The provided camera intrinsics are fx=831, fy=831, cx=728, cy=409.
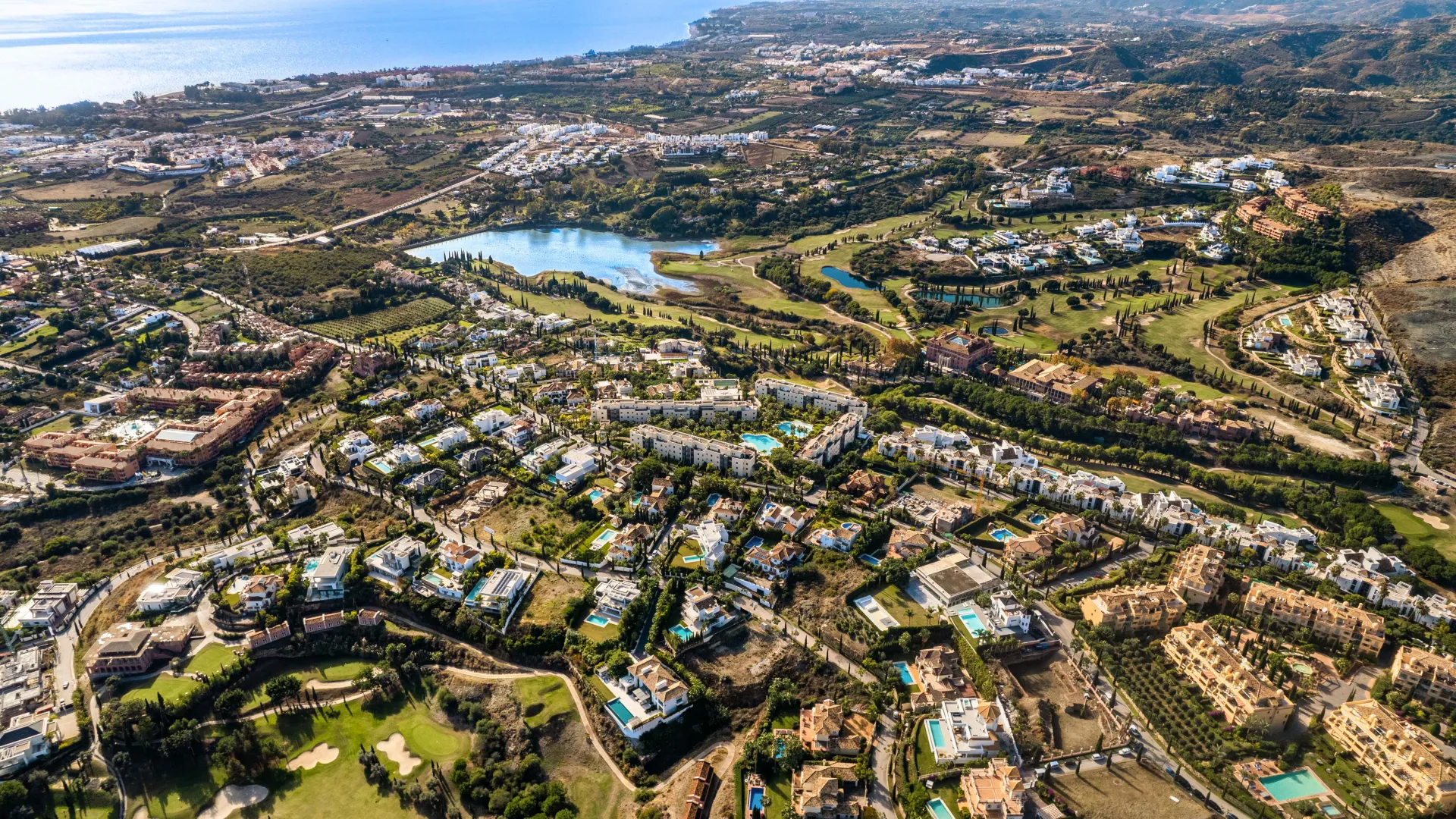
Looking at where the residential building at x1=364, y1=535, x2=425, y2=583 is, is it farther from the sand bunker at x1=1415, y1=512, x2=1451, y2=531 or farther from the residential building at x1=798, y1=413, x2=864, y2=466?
the sand bunker at x1=1415, y1=512, x2=1451, y2=531

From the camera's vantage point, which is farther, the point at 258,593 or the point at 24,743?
the point at 258,593

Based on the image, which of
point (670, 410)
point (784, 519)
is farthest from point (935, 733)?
point (670, 410)

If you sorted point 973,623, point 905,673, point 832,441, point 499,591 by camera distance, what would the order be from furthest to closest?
point 832,441, point 499,591, point 973,623, point 905,673

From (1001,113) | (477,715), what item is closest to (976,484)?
(477,715)

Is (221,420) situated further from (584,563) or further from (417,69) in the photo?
(417,69)

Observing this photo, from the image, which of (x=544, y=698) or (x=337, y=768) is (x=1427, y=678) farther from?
(x=337, y=768)
